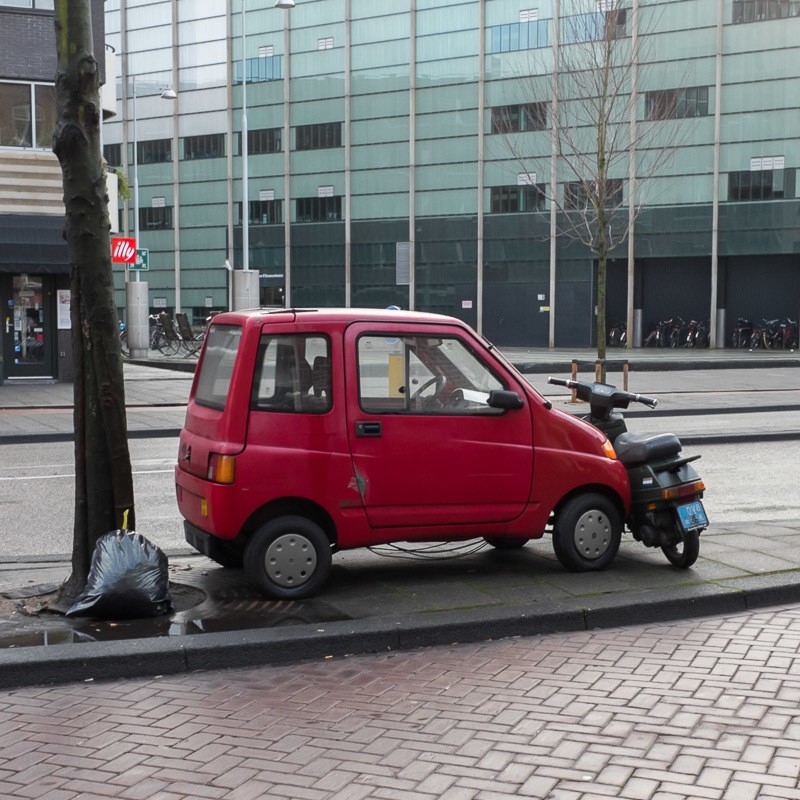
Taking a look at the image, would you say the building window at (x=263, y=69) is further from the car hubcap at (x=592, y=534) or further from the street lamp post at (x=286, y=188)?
the car hubcap at (x=592, y=534)

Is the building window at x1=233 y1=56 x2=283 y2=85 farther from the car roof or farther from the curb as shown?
the curb

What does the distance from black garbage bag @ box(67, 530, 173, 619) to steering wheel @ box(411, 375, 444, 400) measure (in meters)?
1.73

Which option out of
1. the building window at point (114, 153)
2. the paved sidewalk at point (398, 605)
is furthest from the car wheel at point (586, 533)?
the building window at point (114, 153)

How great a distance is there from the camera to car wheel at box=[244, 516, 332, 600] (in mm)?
6598

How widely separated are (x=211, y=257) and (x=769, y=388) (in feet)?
135

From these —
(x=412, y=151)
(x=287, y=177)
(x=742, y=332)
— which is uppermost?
(x=412, y=151)

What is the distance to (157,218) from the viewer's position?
63.6 m

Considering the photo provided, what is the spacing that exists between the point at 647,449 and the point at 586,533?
0.67 meters

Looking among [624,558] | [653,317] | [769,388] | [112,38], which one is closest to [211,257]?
[112,38]

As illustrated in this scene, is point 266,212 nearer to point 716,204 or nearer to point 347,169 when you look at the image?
point 347,169

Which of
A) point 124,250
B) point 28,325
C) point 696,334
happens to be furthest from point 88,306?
point 696,334

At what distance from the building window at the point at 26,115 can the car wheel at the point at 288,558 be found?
20204 millimetres

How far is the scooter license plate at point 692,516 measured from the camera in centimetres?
726

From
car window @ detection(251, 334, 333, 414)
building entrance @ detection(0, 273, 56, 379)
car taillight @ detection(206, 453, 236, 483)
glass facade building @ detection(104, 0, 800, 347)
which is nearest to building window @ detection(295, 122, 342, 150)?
glass facade building @ detection(104, 0, 800, 347)
